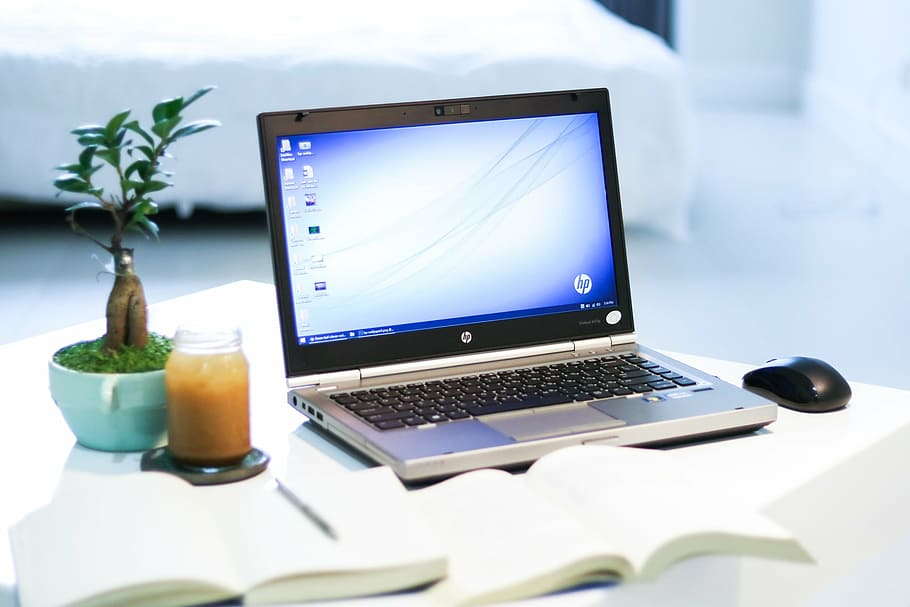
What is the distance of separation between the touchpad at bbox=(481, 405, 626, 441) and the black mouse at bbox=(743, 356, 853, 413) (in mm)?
195

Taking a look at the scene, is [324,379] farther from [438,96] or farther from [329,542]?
[438,96]

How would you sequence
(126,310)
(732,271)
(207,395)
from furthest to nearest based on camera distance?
(732,271) → (126,310) → (207,395)

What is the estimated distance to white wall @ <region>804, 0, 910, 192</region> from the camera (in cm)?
513

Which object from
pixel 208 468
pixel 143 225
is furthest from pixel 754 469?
pixel 143 225

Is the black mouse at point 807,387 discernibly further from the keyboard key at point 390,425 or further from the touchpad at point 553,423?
the keyboard key at point 390,425

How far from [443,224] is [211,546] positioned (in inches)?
17.5

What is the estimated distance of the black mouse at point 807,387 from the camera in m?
1.00

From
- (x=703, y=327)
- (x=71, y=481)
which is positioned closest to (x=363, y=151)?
(x=71, y=481)

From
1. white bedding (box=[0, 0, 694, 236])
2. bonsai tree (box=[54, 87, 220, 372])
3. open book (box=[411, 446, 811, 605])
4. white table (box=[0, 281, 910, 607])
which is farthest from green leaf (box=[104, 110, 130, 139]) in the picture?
white bedding (box=[0, 0, 694, 236])

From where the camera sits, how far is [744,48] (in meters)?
6.59

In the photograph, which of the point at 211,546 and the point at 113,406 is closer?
the point at 211,546

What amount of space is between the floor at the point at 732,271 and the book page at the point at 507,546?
184cm

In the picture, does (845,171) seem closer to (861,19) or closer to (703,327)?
(861,19)

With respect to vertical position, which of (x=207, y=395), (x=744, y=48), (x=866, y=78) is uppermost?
(x=744, y=48)
